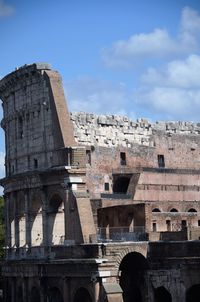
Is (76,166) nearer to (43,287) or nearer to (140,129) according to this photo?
(43,287)

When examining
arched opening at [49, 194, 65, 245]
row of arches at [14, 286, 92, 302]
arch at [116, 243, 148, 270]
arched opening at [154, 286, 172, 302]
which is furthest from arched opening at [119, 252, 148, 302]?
arched opening at [49, 194, 65, 245]

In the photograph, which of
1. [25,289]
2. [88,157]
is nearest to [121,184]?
[88,157]

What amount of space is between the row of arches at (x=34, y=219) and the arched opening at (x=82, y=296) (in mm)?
5113

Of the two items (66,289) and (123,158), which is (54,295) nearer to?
(66,289)

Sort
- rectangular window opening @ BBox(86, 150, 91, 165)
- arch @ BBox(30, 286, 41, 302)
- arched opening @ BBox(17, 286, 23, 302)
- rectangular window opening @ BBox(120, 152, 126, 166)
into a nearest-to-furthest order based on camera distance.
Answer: arch @ BBox(30, 286, 41, 302)
arched opening @ BBox(17, 286, 23, 302)
rectangular window opening @ BBox(86, 150, 91, 165)
rectangular window opening @ BBox(120, 152, 126, 166)

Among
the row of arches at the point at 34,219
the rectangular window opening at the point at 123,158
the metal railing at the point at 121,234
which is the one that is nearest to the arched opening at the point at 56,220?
the row of arches at the point at 34,219

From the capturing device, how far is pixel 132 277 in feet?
151

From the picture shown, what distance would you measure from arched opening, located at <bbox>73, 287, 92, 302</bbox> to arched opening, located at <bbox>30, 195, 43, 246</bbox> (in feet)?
22.7

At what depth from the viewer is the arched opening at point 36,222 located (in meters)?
50.8

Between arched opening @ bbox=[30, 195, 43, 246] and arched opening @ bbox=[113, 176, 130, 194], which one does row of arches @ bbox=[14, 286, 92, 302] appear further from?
arched opening @ bbox=[113, 176, 130, 194]

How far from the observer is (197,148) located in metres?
60.2

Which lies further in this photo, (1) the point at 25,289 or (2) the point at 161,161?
(2) the point at 161,161

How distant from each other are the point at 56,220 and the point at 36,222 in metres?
2.06

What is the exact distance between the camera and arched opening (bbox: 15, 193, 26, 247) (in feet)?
170
